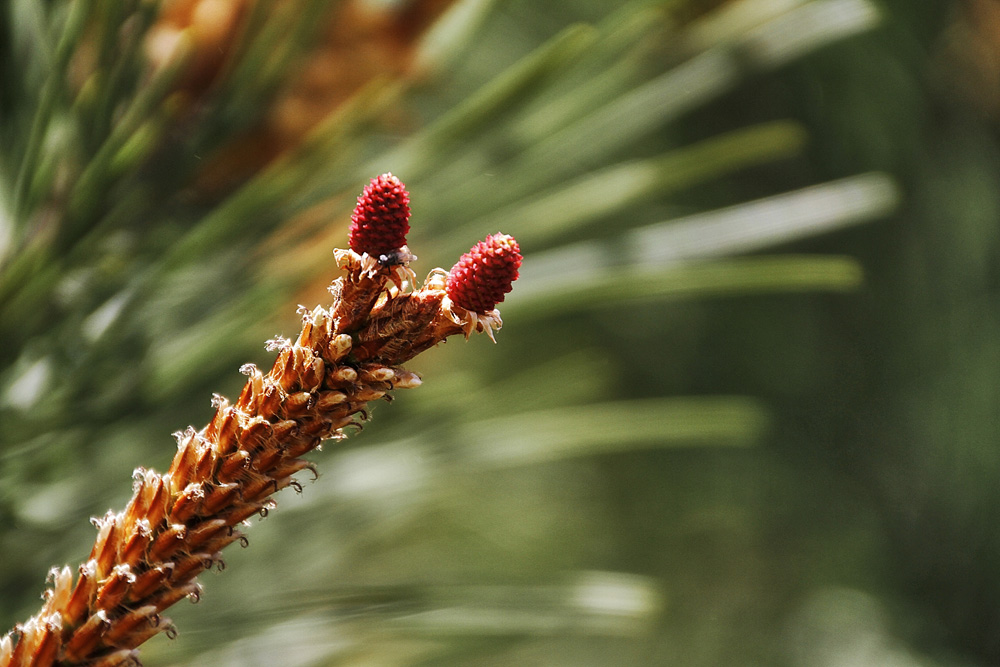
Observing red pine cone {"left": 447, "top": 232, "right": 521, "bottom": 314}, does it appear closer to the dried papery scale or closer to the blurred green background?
the dried papery scale

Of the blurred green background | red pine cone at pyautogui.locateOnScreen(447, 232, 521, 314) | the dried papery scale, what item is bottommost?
the dried papery scale

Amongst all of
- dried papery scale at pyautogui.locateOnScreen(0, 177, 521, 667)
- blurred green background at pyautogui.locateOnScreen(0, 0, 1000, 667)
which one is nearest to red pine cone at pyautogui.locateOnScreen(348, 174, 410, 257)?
dried papery scale at pyautogui.locateOnScreen(0, 177, 521, 667)

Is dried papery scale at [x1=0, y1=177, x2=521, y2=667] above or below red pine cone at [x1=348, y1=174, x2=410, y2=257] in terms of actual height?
below

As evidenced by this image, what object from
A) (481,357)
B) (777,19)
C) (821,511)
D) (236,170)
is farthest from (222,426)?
(481,357)

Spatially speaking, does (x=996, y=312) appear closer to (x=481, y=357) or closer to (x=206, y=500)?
(x=481, y=357)

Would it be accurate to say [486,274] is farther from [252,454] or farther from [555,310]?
[555,310]

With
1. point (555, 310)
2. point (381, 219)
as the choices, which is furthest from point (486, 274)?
point (555, 310)

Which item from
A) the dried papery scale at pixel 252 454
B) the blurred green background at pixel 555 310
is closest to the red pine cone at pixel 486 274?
the dried papery scale at pixel 252 454

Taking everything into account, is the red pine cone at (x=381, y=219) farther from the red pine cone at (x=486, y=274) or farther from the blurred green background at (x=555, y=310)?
the blurred green background at (x=555, y=310)
